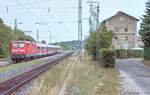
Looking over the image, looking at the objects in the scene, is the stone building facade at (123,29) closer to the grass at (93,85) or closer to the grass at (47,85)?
the grass at (93,85)

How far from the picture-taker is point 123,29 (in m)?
118

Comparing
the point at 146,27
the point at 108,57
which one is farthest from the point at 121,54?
the point at 108,57

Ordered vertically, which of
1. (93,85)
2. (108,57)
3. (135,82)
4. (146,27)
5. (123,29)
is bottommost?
(135,82)

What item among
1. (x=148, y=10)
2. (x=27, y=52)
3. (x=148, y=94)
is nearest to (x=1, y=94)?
(x=148, y=94)

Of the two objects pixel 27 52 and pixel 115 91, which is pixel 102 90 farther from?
pixel 27 52

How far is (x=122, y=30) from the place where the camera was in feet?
387

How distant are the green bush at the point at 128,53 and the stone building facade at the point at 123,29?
23.2 meters

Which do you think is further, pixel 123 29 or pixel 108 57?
pixel 123 29

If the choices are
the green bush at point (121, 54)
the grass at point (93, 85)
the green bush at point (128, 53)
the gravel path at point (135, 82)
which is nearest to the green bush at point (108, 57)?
the gravel path at point (135, 82)

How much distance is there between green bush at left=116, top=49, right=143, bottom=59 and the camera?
274 feet

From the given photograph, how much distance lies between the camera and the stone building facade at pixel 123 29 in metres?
116

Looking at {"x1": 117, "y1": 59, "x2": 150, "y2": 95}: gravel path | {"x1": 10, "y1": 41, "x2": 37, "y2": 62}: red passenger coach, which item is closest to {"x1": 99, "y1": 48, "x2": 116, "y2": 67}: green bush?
{"x1": 117, "y1": 59, "x2": 150, "y2": 95}: gravel path

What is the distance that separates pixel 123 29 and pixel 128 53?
3130cm

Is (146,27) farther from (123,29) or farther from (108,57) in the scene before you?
(123,29)
